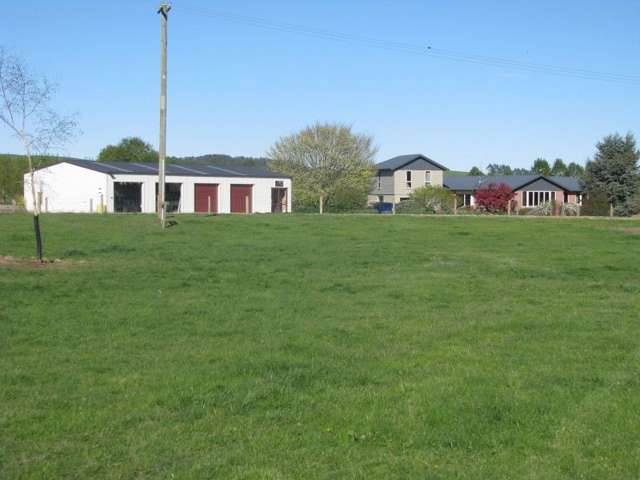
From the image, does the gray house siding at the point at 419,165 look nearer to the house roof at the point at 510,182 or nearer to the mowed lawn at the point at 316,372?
the house roof at the point at 510,182

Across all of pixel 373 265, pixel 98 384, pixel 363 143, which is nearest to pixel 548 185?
pixel 363 143

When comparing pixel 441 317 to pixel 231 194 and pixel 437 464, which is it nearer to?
pixel 437 464

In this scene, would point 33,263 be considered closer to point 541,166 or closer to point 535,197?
point 535,197

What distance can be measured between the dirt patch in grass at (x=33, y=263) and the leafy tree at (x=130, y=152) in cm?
7304

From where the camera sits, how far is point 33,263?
57.8ft

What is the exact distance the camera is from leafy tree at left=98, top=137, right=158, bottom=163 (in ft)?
Result: 303

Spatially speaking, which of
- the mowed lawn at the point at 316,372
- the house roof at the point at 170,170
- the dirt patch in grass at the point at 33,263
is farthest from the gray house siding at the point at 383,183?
the mowed lawn at the point at 316,372

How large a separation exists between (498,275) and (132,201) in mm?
42943

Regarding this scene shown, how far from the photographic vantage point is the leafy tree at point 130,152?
92375 millimetres

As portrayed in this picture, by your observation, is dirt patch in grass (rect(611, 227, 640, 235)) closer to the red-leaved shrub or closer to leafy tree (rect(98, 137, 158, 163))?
the red-leaved shrub

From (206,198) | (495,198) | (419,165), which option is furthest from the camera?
(419,165)

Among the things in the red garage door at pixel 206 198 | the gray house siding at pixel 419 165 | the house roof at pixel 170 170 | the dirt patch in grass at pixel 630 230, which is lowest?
the dirt patch in grass at pixel 630 230

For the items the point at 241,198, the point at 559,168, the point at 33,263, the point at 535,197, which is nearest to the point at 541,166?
the point at 559,168

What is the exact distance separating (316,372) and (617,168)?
67345mm
